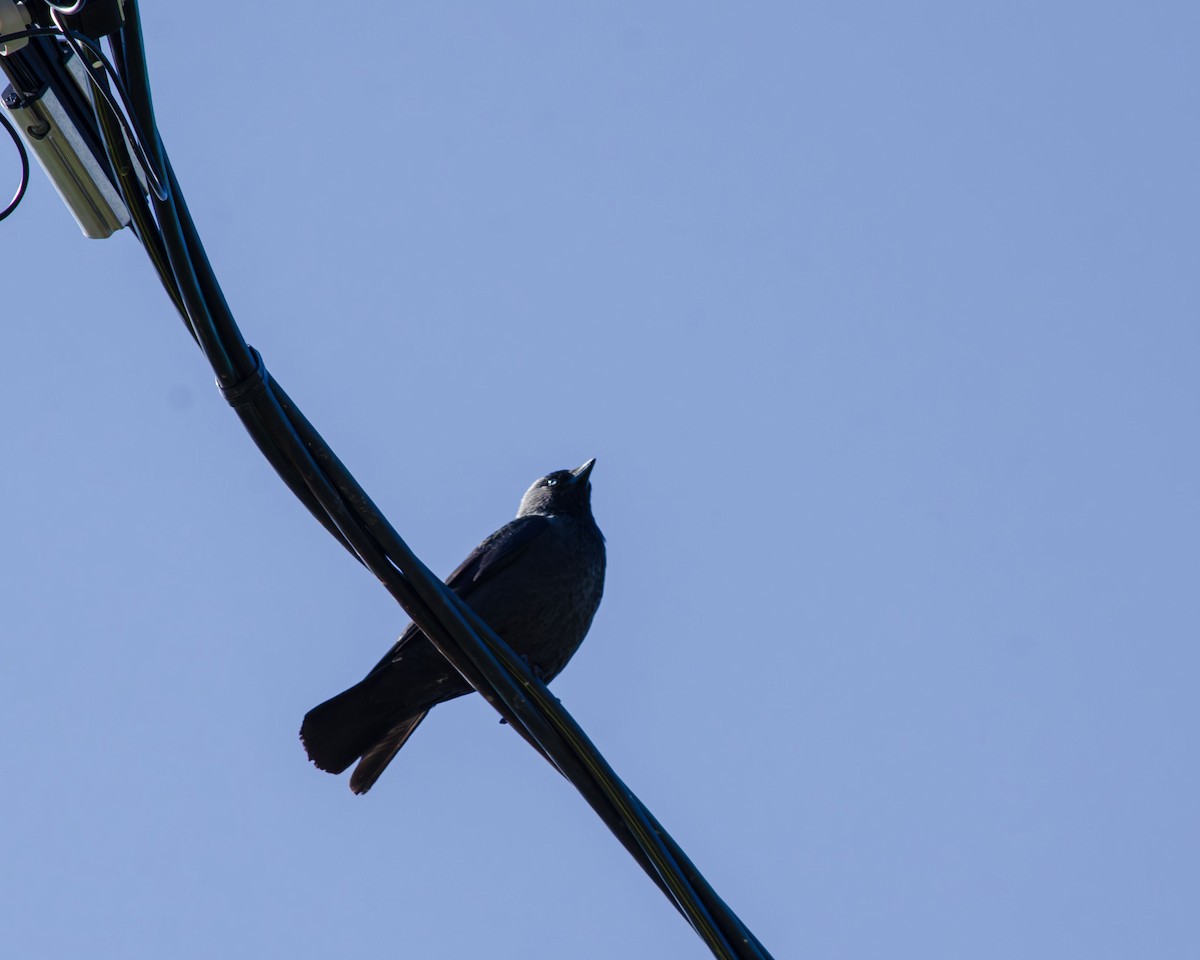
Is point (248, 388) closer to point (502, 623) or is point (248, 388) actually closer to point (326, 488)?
point (326, 488)

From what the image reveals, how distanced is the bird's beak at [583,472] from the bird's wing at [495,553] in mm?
671

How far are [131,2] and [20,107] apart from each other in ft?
0.93

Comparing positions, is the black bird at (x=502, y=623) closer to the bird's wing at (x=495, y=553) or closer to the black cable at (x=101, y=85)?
the bird's wing at (x=495, y=553)

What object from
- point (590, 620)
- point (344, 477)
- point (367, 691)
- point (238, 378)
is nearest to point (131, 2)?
point (238, 378)

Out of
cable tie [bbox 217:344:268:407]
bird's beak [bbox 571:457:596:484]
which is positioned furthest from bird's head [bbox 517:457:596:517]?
cable tie [bbox 217:344:268:407]

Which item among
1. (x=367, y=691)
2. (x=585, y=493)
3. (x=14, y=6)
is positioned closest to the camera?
(x=14, y=6)

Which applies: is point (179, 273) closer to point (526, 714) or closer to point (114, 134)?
point (114, 134)

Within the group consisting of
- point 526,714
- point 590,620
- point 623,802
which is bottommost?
point 623,802

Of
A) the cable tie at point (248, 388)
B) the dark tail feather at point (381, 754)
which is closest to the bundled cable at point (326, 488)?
the cable tie at point (248, 388)

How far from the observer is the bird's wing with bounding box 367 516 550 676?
23.6 feet

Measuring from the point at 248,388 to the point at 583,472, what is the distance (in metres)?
4.84

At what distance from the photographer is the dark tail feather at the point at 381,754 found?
254 inches

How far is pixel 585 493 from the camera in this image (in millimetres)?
8102

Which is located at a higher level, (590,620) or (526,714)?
(590,620)
